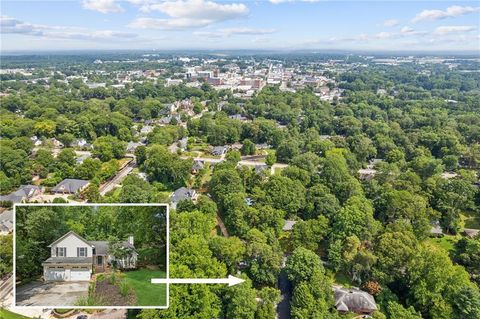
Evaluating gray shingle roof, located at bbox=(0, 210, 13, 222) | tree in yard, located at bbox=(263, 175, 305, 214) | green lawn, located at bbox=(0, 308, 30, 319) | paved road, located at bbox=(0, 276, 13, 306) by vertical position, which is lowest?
green lawn, located at bbox=(0, 308, 30, 319)

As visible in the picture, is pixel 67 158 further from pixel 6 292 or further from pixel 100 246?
pixel 100 246

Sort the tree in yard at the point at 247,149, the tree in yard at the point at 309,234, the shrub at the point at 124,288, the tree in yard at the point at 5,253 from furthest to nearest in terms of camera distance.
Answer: the tree in yard at the point at 247,149 → the tree in yard at the point at 309,234 → the tree in yard at the point at 5,253 → the shrub at the point at 124,288

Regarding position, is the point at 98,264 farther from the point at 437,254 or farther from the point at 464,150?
the point at 464,150

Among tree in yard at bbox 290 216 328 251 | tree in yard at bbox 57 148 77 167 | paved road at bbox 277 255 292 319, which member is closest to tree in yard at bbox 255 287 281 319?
paved road at bbox 277 255 292 319

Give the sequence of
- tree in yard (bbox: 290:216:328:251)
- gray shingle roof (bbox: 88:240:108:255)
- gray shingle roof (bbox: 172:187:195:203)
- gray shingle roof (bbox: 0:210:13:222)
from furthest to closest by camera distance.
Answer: gray shingle roof (bbox: 172:187:195:203) → gray shingle roof (bbox: 0:210:13:222) → tree in yard (bbox: 290:216:328:251) → gray shingle roof (bbox: 88:240:108:255)

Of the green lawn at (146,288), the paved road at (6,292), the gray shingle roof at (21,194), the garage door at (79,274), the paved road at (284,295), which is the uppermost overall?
the garage door at (79,274)

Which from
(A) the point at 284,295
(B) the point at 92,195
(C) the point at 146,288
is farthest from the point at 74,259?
(B) the point at 92,195

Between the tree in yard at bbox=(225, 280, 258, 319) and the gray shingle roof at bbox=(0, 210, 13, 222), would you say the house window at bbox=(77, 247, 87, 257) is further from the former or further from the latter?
the gray shingle roof at bbox=(0, 210, 13, 222)

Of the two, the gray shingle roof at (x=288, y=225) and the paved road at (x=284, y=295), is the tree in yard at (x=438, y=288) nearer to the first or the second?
the paved road at (x=284, y=295)

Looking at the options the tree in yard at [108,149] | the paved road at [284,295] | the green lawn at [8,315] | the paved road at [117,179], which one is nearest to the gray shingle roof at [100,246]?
the green lawn at [8,315]

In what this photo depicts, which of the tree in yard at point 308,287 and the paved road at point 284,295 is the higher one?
the tree in yard at point 308,287

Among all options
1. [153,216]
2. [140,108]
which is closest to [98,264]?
[153,216]
